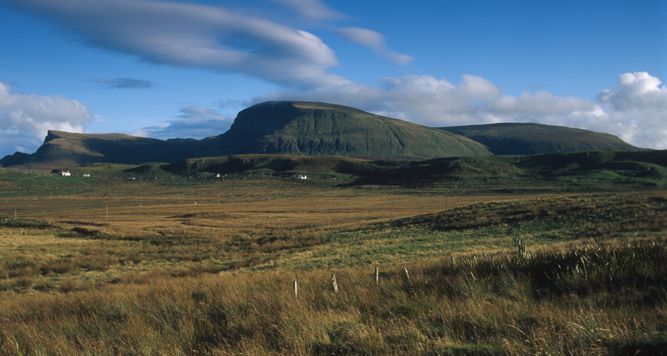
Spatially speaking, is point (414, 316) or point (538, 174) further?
point (538, 174)

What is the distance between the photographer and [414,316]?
7.27m

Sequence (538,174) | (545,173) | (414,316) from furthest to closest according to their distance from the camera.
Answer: (538,174) → (545,173) → (414,316)

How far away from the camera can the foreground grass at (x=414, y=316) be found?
5.84m

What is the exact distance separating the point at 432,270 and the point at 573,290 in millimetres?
3778

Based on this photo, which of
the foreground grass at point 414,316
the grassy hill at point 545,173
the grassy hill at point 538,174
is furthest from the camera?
the grassy hill at point 545,173

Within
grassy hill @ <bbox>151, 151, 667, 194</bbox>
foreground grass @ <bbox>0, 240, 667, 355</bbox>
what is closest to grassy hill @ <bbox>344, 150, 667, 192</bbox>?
grassy hill @ <bbox>151, 151, 667, 194</bbox>

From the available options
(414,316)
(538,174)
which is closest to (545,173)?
(538,174)

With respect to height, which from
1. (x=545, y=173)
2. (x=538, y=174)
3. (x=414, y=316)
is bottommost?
(x=414, y=316)

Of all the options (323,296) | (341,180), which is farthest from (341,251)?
(341,180)

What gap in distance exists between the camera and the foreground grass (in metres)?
5.84

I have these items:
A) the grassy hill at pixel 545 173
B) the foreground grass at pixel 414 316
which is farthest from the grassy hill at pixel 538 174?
the foreground grass at pixel 414 316

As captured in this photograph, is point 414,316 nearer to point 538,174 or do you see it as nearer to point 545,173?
point 538,174

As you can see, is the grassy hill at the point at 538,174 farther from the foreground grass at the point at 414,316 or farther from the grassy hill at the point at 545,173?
the foreground grass at the point at 414,316

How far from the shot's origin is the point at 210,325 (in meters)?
7.64
